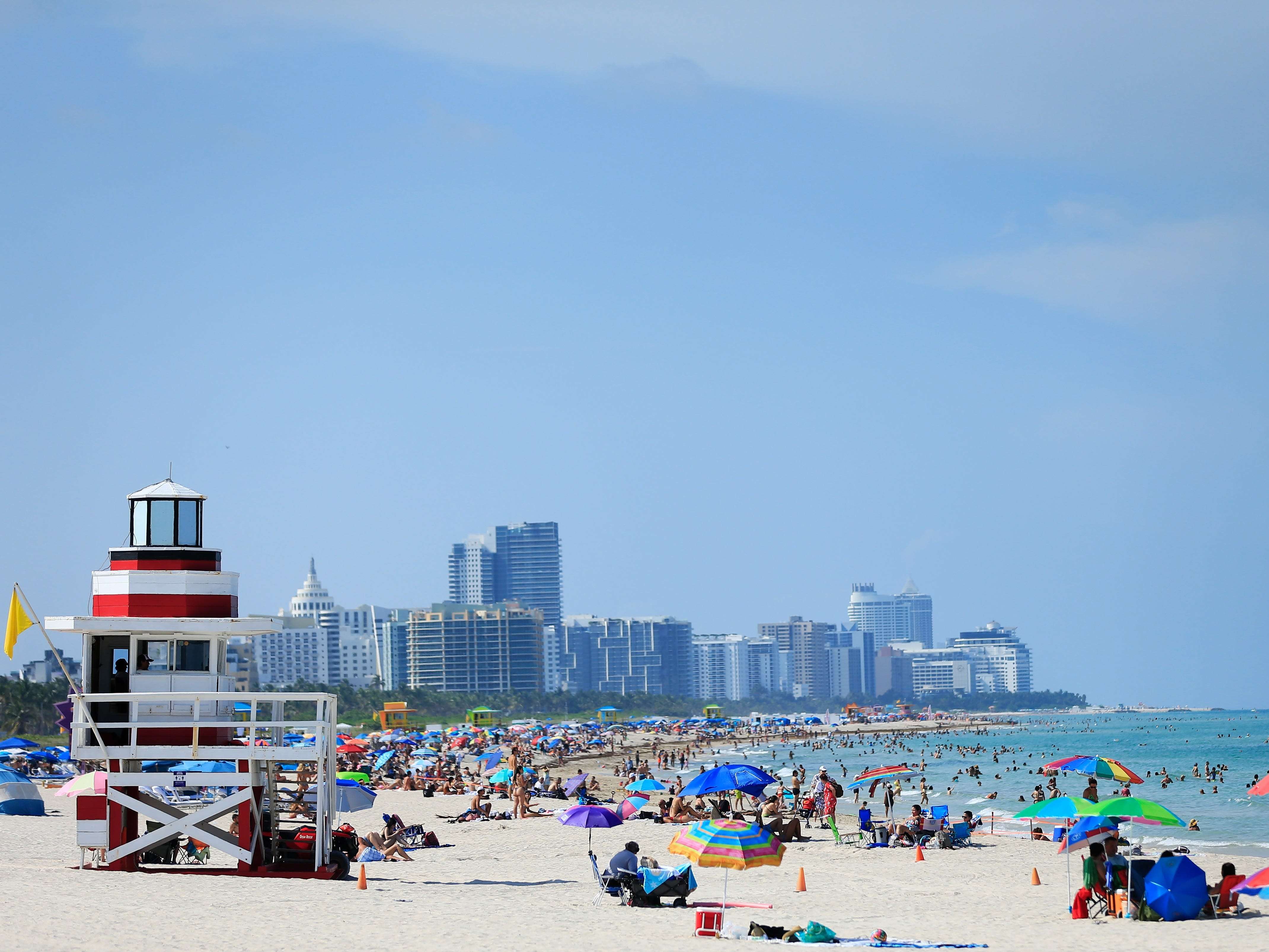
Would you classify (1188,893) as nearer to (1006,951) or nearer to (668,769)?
(1006,951)

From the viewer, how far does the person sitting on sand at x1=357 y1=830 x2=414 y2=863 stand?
69.4 ft

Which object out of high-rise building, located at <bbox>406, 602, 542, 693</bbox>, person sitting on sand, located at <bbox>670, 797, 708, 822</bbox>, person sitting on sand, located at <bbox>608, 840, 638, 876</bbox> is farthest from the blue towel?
high-rise building, located at <bbox>406, 602, 542, 693</bbox>

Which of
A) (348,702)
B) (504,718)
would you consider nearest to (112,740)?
(348,702)

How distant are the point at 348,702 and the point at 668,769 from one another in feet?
240

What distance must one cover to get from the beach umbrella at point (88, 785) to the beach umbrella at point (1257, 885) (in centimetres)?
1352

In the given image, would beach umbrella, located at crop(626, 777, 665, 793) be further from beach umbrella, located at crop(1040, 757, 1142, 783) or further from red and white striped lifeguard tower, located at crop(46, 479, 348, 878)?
red and white striped lifeguard tower, located at crop(46, 479, 348, 878)

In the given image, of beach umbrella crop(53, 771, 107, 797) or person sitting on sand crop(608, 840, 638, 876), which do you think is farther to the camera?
beach umbrella crop(53, 771, 107, 797)

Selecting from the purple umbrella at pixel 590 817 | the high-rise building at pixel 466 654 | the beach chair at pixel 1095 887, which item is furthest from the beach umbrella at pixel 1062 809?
the high-rise building at pixel 466 654

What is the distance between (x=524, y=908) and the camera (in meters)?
16.0

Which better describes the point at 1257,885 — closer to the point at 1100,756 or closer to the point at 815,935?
the point at 815,935

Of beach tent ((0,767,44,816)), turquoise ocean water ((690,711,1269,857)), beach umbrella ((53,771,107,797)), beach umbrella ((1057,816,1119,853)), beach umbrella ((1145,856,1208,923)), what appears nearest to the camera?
beach umbrella ((1145,856,1208,923))

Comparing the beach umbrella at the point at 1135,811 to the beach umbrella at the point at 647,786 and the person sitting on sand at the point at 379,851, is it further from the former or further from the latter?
the beach umbrella at the point at 647,786

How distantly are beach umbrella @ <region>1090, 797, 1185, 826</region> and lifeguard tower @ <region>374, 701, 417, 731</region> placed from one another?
81.3 metres

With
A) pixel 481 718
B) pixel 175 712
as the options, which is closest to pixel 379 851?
pixel 175 712
